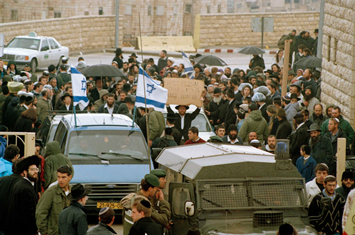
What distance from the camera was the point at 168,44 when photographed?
4197 centimetres

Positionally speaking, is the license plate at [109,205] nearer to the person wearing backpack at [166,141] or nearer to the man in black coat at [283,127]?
the person wearing backpack at [166,141]

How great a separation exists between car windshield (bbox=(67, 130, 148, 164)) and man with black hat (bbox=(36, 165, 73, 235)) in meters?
2.80

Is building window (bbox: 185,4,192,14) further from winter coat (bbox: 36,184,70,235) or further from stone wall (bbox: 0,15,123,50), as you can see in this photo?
winter coat (bbox: 36,184,70,235)

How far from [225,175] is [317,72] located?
1301 centimetres

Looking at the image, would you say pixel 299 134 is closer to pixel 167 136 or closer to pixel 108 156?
pixel 167 136

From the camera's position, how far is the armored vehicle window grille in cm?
774

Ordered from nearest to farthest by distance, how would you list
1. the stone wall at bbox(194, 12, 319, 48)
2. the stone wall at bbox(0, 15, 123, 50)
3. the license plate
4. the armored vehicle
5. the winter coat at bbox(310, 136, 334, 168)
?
the armored vehicle < the license plate < the winter coat at bbox(310, 136, 334, 168) < the stone wall at bbox(0, 15, 123, 50) < the stone wall at bbox(194, 12, 319, 48)

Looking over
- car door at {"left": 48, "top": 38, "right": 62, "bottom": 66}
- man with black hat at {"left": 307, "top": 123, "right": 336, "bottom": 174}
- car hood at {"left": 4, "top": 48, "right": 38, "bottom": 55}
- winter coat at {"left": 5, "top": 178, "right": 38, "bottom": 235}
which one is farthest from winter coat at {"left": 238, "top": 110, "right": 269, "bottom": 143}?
car door at {"left": 48, "top": 38, "right": 62, "bottom": 66}

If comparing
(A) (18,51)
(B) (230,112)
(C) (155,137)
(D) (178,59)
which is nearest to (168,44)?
(D) (178,59)

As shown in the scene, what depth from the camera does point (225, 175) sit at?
8039mm

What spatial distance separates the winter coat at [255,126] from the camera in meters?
13.6

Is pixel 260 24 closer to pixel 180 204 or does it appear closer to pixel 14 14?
pixel 180 204

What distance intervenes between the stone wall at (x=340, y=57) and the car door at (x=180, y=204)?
321 inches

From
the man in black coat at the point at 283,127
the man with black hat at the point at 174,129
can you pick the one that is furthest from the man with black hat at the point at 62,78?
the man in black coat at the point at 283,127
